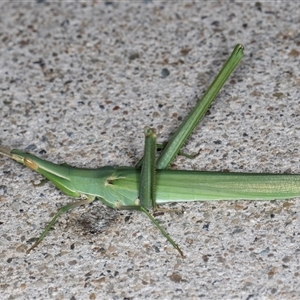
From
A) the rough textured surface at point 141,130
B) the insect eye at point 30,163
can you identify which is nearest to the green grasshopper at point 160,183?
the insect eye at point 30,163

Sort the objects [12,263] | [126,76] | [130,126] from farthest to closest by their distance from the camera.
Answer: [126,76] < [130,126] < [12,263]

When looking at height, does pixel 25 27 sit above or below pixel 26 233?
above

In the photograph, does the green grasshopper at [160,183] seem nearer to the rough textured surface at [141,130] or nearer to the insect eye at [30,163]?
the insect eye at [30,163]

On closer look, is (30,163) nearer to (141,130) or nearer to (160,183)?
(160,183)

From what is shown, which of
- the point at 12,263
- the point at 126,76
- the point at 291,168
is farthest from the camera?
the point at 126,76

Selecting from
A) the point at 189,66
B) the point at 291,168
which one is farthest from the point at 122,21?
the point at 291,168

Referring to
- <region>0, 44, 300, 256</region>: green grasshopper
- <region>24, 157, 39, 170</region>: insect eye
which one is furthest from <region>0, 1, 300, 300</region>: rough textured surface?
<region>24, 157, 39, 170</region>: insect eye

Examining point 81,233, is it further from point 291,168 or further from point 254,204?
point 291,168

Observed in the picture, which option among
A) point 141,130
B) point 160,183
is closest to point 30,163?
point 160,183
